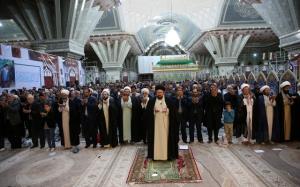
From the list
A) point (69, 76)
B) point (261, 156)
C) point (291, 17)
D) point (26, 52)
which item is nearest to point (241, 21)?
point (291, 17)

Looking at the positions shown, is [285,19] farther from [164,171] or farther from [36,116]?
[36,116]

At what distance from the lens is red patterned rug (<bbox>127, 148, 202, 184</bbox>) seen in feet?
13.3

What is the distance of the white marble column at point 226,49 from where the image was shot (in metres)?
22.4

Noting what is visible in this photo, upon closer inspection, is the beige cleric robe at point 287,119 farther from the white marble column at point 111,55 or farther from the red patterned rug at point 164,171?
the white marble column at point 111,55

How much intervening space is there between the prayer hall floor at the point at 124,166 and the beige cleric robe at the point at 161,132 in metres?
0.56

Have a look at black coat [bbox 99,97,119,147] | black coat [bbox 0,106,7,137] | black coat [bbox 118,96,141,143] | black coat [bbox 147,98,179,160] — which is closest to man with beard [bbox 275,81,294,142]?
black coat [bbox 147,98,179,160]

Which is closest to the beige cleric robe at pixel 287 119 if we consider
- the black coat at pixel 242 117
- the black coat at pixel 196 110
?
the black coat at pixel 242 117

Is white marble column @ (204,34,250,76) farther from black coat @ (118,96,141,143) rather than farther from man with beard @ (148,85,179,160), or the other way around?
man with beard @ (148,85,179,160)

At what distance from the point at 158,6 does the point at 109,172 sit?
71.4 feet

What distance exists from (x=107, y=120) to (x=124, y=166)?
1415 millimetres

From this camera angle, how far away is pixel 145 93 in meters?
6.16

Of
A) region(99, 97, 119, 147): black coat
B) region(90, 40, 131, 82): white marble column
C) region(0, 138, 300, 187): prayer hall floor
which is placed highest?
region(90, 40, 131, 82): white marble column

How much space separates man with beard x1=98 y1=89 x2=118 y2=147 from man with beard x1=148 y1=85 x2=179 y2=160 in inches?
49.3

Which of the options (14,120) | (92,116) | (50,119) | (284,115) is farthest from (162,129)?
(14,120)
